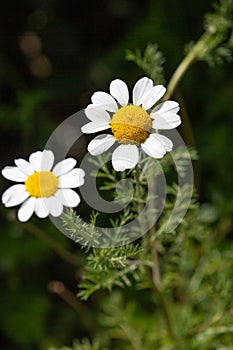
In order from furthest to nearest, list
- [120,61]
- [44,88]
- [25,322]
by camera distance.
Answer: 1. [44,88]
2. [120,61]
3. [25,322]

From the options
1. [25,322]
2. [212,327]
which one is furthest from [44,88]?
[212,327]

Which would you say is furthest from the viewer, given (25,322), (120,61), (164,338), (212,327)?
(120,61)

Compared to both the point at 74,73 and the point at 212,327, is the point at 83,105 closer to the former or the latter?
the point at 74,73

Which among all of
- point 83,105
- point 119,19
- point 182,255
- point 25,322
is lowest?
point 25,322

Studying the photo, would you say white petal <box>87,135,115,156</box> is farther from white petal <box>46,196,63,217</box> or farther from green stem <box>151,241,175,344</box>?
green stem <box>151,241,175,344</box>

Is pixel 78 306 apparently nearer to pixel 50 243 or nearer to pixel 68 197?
pixel 50 243

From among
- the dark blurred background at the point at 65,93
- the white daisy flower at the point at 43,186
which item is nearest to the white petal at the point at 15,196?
the white daisy flower at the point at 43,186

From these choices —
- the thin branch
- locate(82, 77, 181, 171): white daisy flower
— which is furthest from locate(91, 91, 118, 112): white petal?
the thin branch
